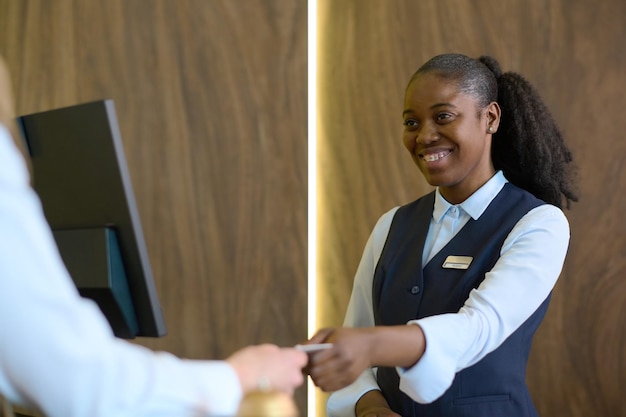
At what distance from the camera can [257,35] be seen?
9.93 feet

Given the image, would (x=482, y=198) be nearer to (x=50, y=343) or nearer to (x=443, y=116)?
(x=443, y=116)

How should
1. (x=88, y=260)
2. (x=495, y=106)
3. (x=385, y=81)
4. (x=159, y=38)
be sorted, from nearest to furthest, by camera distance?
(x=88, y=260)
(x=495, y=106)
(x=385, y=81)
(x=159, y=38)

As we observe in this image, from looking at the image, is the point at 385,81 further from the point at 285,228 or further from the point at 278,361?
the point at 278,361

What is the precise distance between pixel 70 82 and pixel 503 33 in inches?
73.3

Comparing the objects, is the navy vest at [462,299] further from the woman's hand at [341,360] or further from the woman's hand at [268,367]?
the woman's hand at [268,367]

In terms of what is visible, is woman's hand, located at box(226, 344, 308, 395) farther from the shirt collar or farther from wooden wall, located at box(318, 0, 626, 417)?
wooden wall, located at box(318, 0, 626, 417)

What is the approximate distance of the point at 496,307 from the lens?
1.52m

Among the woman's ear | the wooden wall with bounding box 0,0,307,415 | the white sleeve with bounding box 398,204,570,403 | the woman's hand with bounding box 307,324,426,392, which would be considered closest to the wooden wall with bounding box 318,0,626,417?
the wooden wall with bounding box 0,0,307,415

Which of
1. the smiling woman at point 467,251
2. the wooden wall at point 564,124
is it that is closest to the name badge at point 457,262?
the smiling woman at point 467,251

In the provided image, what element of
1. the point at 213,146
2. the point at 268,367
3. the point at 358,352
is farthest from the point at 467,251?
the point at 213,146

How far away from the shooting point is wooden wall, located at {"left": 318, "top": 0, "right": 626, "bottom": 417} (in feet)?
7.98

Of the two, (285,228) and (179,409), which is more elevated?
(179,409)

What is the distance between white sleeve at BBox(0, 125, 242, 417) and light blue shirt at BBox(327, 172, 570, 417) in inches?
27.0

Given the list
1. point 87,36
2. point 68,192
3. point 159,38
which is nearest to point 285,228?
point 159,38
